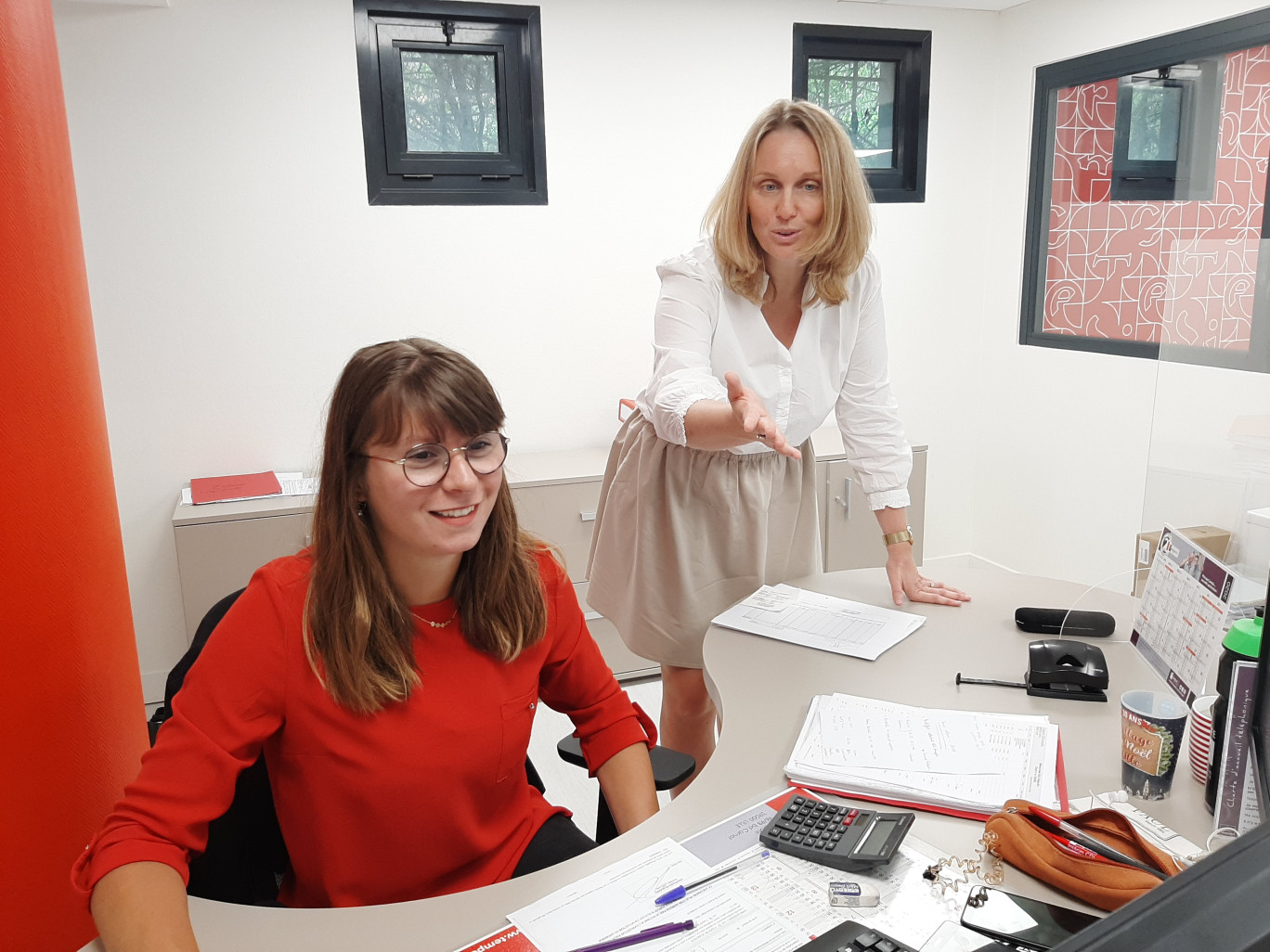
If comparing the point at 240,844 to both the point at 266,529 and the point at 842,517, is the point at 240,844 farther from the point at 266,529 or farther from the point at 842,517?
the point at 842,517

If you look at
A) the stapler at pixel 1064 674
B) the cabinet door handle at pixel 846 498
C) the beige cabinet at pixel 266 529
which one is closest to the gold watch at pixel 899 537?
the stapler at pixel 1064 674

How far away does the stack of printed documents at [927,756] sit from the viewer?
1230mm

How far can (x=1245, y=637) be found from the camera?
1.15m

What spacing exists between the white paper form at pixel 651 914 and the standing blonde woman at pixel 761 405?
801 millimetres

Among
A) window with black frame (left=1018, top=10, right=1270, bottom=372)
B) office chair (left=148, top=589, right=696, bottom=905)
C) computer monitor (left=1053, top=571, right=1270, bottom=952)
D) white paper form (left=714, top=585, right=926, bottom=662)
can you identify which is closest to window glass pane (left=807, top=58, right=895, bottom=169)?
window with black frame (left=1018, top=10, right=1270, bottom=372)

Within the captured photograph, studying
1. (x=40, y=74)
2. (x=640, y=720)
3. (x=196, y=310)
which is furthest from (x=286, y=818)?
(x=196, y=310)

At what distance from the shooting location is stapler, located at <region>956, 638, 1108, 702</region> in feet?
4.96

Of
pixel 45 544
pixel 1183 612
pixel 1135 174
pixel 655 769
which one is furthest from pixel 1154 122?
pixel 45 544

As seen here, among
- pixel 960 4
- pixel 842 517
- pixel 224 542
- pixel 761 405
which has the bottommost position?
pixel 842 517

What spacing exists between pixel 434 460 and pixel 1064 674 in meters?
1.01

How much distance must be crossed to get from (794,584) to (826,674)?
454 millimetres

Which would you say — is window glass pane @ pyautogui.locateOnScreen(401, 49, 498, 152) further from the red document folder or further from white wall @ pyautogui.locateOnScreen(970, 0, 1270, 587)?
white wall @ pyautogui.locateOnScreen(970, 0, 1270, 587)

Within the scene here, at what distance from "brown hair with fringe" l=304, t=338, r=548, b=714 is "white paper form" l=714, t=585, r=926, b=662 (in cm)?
70

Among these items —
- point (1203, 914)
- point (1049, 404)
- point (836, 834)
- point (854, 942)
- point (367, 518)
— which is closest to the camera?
point (1203, 914)
